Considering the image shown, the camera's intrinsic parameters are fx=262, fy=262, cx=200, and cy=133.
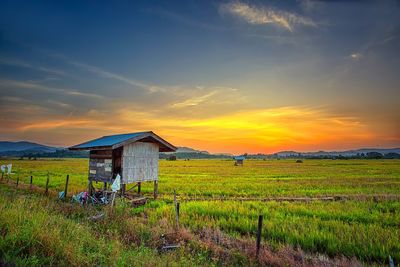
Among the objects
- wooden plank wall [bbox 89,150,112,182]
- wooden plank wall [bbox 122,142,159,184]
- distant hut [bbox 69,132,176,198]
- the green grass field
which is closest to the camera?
the green grass field

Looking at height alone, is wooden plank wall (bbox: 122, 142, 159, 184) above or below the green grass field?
above

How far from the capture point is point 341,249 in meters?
8.48

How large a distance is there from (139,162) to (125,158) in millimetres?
1316

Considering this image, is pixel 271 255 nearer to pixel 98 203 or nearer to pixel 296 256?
pixel 296 256

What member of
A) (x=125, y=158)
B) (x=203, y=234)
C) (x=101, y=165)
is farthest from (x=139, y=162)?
(x=203, y=234)

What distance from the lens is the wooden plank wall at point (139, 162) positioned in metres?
15.7

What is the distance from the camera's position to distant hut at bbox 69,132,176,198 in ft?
50.9

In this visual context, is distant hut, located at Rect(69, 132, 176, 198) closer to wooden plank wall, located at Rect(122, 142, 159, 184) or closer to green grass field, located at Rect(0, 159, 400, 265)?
wooden plank wall, located at Rect(122, 142, 159, 184)

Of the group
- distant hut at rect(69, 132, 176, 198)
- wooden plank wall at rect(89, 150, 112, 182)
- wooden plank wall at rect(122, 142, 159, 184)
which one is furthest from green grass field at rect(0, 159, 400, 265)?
wooden plank wall at rect(89, 150, 112, 182)

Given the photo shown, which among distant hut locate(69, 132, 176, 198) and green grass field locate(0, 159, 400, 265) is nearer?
green grass field locate(0, 159, 400, 265)

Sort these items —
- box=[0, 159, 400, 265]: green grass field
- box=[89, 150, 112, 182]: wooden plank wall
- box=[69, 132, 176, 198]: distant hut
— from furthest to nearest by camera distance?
box=[89, 150, 112, 182]: wooden plank wall < box=[69, 132, 176, 198]: distant hut < box=[0, 159, 400, 265]: green grass field

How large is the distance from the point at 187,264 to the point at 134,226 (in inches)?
168

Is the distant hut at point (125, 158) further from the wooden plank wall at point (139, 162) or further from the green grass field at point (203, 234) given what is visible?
the green grass field at point (203, 234)

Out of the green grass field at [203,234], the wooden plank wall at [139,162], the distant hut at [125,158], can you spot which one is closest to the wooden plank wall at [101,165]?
the distant hut at [125,158]
